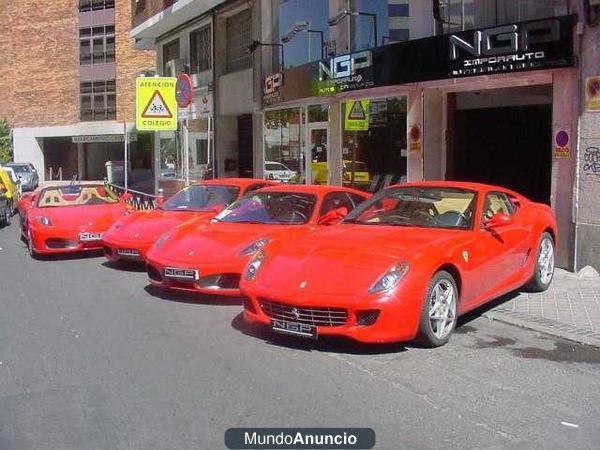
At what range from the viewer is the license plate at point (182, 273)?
25.6ft

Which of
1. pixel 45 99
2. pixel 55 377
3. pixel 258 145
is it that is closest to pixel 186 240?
pixel 55 377

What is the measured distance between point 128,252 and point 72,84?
4347 centimetres

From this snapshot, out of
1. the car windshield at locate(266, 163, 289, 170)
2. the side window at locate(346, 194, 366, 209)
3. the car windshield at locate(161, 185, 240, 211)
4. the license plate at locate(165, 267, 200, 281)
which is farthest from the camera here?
the car windshield at locate(266, 163, 289, 170)

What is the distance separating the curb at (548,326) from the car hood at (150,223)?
410 cm

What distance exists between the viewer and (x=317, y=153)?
1672 cm

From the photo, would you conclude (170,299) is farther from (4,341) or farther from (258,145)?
(258,145)

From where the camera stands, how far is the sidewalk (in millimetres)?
6809

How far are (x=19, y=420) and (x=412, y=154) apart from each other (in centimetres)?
987

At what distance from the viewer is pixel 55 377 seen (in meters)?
5.31

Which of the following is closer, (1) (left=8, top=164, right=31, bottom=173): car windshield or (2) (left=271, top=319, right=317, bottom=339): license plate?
(2) (left=271, top=319, right=317, bottom=339): license plate

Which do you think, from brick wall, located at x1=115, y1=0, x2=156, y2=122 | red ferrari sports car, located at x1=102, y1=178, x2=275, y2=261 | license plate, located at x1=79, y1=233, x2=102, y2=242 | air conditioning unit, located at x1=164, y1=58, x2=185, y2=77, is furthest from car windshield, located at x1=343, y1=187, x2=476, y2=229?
brick wall, located at x1=115, y1=0, x2=156, y2=122

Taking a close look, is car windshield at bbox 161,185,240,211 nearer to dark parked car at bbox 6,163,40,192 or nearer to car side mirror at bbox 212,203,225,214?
car side mirror at bbox 212,203,225,214

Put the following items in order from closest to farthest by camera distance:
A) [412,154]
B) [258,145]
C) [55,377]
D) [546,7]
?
[55,377]
[546,7]
[412,154]
[258,145]

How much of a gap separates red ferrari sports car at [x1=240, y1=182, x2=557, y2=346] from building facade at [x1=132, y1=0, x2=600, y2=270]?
2.73m
